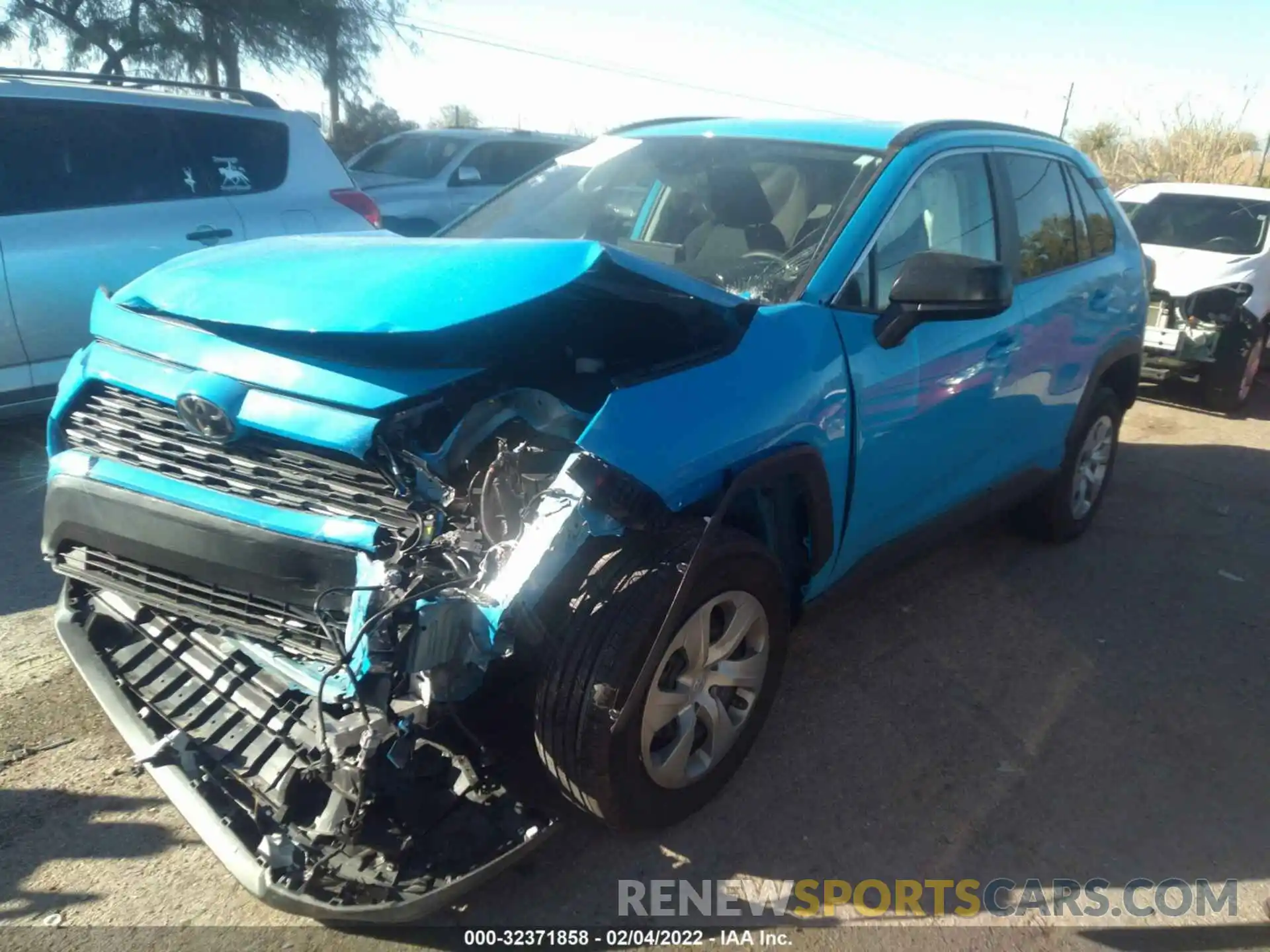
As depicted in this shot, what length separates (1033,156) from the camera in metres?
4.42

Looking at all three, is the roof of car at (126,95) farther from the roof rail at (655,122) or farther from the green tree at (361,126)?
the green tree at (361,126)

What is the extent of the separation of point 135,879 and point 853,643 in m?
2.53

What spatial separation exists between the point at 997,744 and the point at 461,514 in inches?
80.3

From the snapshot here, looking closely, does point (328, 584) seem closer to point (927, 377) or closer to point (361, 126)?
point (927, 377)

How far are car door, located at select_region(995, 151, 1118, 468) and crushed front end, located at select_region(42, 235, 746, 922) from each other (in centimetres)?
215

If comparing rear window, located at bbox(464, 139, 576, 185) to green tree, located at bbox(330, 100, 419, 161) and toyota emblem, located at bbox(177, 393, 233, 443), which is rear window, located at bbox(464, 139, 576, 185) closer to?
toyota emblem, located at bbox(177, 393, 233, 443)

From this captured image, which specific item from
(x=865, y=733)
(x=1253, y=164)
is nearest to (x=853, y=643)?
(x=865, y=733)

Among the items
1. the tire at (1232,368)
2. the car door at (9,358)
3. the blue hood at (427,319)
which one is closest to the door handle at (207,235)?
Result: the car door at (9,358)

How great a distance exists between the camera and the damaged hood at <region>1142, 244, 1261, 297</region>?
8578 millimetres

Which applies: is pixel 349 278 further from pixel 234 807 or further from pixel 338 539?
pixel 234 807

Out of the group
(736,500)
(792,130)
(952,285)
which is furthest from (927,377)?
(792,130)

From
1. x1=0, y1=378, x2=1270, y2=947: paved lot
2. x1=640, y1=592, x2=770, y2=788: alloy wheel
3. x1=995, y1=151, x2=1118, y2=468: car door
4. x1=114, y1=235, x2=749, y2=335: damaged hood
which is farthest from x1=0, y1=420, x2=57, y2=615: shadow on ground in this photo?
x1=995, y1=151, x2=1118, y2=468: car door

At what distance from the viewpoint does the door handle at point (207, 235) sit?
579 cm

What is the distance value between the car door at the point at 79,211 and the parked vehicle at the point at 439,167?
391cm
